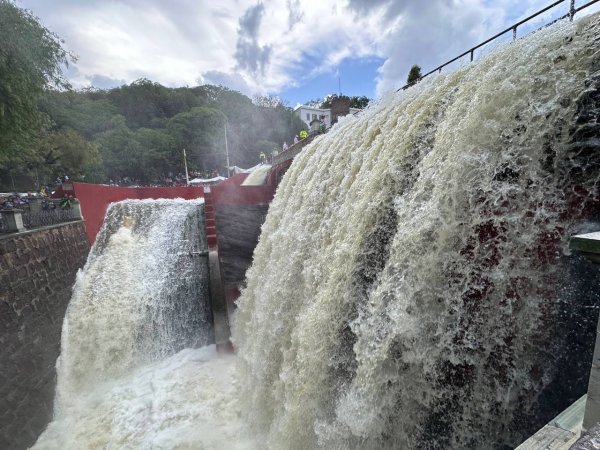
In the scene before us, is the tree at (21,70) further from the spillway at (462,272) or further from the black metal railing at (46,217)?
the spillway at (462,272)

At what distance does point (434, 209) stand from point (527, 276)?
30.9 inches

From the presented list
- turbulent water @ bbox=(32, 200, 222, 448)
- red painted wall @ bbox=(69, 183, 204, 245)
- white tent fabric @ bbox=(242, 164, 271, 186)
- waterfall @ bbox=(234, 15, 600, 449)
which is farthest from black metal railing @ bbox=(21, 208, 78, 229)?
waterfall @ bbox=(234, 15, 600, 449)

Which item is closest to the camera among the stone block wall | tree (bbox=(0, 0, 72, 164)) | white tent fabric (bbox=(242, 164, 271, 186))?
the stone block wall

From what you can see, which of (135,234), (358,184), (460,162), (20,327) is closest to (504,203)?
(460,162)

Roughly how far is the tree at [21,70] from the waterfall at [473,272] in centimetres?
1031

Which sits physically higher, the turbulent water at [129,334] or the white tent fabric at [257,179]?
the white tent fabric at [257,179]

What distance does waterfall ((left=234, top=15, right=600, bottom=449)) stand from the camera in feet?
6.81

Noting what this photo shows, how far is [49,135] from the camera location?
19797 millimetres

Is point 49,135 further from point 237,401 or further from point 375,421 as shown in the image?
point 375,421

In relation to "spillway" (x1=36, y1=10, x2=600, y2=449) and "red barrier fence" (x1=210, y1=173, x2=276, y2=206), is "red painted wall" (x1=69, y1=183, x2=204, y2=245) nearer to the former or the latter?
"red barrier fence" (x1=210, y1=173, x2=276, y2=206)

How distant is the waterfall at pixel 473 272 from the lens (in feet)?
6.81

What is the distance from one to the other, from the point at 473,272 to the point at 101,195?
11.2 meters

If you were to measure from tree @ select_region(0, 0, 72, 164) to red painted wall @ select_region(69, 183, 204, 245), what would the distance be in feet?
7.09

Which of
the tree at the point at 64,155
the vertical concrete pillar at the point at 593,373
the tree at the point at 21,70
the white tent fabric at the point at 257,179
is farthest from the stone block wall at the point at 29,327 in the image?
the tree at the point at 64,155
